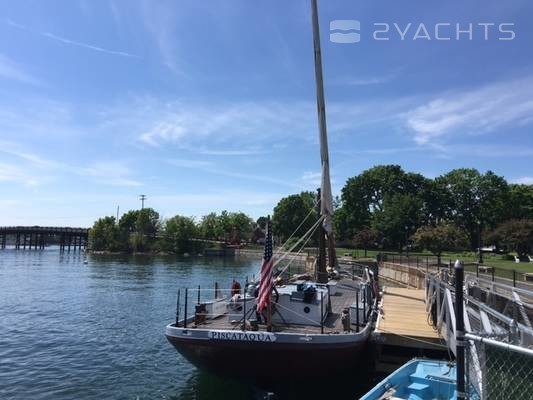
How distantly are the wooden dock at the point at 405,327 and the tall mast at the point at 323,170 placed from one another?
3920mm

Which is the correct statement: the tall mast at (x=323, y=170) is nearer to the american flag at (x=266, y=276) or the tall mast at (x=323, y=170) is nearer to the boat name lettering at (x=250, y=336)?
the american flag at (x=266, y=276)

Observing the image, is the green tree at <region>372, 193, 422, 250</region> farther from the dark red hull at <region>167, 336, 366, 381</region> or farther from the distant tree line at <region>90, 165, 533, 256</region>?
the dark red hull at <region>167, 336, 366, 381</region>

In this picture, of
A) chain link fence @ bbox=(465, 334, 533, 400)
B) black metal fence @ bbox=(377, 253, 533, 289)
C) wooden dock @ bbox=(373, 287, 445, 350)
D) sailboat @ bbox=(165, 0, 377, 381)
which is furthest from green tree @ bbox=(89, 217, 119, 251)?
chain link fence @ bbox=(465, 334, 533, 400)

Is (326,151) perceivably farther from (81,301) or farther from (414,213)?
(414,213)

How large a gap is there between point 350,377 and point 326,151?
12.3 m

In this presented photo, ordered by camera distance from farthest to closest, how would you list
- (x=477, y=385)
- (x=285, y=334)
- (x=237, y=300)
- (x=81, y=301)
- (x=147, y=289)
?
(x=147, y=289), (x=81, y=301), (x=237, y=300), (x=285, y=334), (x=477, y=385)

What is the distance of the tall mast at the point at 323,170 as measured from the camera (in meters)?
24.6

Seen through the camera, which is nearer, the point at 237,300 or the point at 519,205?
the point at 237,300

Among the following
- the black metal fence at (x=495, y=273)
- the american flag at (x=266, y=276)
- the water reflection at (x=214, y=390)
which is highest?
the american flag at (x=266, y=276)

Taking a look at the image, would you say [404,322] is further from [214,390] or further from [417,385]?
[417,385]

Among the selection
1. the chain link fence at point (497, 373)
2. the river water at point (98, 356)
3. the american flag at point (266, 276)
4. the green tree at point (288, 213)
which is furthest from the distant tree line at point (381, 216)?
the chain link fence at point (497, 373)

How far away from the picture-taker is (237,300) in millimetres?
16750

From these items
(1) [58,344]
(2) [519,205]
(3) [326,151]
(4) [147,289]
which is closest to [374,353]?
(3) [326,151]

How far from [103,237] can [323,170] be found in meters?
128
